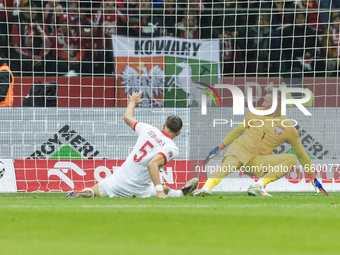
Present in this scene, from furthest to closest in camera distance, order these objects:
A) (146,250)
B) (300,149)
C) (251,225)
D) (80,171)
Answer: (80,171) < (300,149) < (251,225) < (146,250)

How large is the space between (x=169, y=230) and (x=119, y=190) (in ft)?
12.6

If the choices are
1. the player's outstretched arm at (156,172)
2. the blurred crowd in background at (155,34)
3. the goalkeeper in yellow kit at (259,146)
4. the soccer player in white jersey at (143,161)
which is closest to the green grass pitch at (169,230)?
the player's outstretched arm at (156,172)

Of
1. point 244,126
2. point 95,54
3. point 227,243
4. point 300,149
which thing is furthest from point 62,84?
point 227,243

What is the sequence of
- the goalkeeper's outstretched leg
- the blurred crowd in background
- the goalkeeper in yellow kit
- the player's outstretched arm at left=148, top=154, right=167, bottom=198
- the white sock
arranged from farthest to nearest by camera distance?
the blurred crowd in background
the goalkeeper in yellow kit
the goalkeeper's outstretched leg
the white sock
the player's outstretched arm at left=148, top=154, right=167, bottom=198

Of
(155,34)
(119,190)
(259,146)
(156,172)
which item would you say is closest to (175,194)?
(119,190)

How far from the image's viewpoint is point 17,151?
1187 cm

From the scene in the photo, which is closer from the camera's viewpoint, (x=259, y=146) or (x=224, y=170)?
(x=224, y=170)

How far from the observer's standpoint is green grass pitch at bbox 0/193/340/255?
4363 mm

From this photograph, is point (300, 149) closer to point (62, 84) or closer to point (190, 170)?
point (190, 170)

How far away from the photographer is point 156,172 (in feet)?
27.3

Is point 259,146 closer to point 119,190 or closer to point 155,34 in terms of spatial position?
point 119,190

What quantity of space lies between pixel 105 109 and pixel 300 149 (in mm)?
A: 3798

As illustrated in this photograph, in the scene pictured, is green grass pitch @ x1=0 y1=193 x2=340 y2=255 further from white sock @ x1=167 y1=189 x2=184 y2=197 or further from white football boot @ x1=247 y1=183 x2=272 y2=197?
white football boot @ x1=247 y1=183 x2=272 y2=197

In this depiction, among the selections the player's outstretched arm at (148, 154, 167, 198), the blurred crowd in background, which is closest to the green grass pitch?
the player's outstretched arm at (148, 154, 167, 198)
